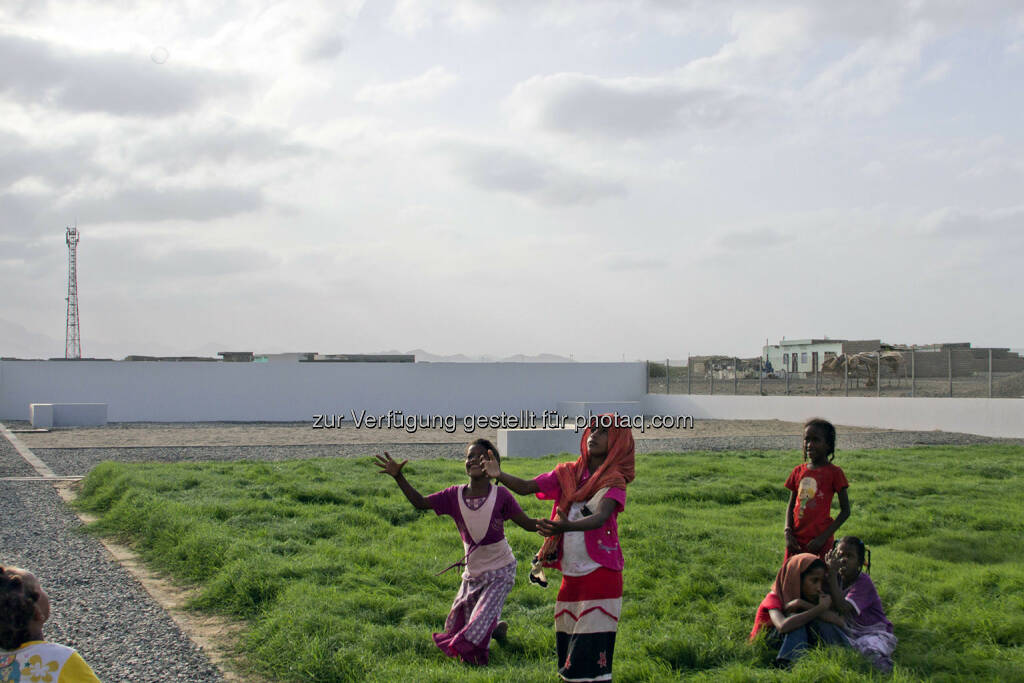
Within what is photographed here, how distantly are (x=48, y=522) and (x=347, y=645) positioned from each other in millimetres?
5884

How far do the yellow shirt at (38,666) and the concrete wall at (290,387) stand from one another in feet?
91.2

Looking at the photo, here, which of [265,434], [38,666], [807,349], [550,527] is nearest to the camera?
[38,666]

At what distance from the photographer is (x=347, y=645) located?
15.9 feet

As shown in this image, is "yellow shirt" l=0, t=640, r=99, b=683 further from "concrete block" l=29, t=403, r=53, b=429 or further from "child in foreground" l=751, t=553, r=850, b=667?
"concrete block" l=29, t=403, r=53, b=429

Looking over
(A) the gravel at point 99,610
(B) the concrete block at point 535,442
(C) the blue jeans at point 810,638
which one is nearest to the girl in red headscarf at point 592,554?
(C) the blue jeans at point 810,638

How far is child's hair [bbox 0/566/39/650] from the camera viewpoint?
2613 mm

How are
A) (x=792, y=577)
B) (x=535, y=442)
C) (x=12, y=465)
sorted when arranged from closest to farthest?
(x=792, y=577) < (x=12, y=465) < (x=535, y=442)

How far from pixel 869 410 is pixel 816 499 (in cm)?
2212

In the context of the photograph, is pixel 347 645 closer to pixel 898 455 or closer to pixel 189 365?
pixel 898 455

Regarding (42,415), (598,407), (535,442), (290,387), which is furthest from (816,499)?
(290,387)

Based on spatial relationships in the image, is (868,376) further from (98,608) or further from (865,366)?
(98,608)

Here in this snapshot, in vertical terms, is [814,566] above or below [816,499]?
below

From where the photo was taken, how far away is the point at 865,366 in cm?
2744

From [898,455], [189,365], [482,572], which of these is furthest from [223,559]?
[189,365]
